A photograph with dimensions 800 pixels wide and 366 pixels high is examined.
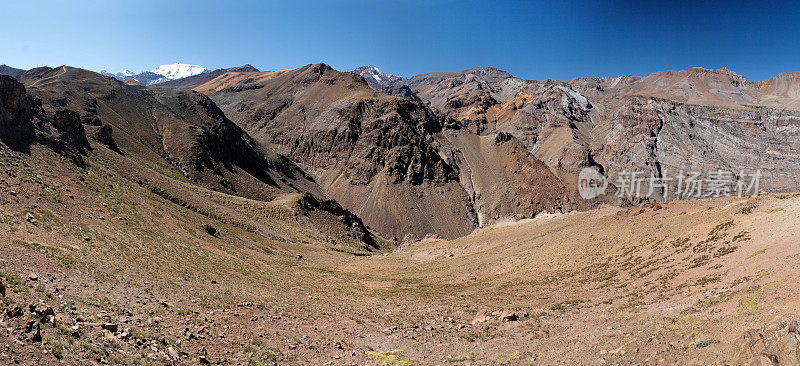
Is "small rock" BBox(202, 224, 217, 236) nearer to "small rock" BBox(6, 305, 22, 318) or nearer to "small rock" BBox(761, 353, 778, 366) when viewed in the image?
"small rock" BBox(6, 305, 22, 318)

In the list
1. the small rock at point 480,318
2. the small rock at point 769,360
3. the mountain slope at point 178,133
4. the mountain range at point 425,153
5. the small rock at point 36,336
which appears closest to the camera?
the small rock at point 769,360

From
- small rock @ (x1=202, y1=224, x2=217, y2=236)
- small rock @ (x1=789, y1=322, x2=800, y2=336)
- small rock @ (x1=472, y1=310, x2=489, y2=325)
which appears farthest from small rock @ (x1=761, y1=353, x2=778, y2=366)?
small rock @ (x1=202, y1=224, x2=217, y2=236)

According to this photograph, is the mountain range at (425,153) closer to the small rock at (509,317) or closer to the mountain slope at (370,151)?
the mountain slope at (370,151)

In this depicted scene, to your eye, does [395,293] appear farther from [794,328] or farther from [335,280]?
[794,328]

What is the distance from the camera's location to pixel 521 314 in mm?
16594

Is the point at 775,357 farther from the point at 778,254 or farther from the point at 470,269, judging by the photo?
the point at 470,269

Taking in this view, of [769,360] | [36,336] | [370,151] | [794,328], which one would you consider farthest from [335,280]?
[370,151]

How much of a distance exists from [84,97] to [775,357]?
118847 millimetres

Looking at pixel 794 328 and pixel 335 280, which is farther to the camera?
pixel 335 280

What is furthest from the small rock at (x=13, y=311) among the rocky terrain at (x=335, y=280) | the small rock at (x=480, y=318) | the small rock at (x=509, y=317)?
the small rock at (x=509, y=317)

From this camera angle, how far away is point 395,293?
82.8 ft

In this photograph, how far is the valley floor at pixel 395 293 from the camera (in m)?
10.1

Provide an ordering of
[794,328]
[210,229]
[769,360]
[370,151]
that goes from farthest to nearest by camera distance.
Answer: [370,151]
[210,229]
[794,328]
[769,360]

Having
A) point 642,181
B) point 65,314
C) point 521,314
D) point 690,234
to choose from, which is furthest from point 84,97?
point 642,181
